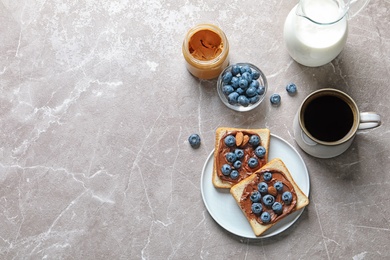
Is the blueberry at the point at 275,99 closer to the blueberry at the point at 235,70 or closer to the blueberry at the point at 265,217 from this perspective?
the blueberry at the point at 235,70

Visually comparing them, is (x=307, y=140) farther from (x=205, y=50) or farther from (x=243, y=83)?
(x=205, y=50)

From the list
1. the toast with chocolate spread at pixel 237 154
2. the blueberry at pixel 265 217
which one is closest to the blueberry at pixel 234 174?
the toast with chocolate spread at pixel 237 154

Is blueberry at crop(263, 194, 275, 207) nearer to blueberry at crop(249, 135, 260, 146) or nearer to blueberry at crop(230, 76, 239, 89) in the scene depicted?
blueberry at crop(249, 135, 260, 146)

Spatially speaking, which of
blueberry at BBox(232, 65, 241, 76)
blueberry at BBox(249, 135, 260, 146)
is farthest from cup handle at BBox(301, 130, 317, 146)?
blueberry at BBox(232, 65, 241, 76)

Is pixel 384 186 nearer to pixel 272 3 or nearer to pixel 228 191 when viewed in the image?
pixel 228 191

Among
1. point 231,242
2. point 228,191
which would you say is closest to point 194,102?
point 228,191

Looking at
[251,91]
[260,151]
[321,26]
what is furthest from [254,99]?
[321,26]
